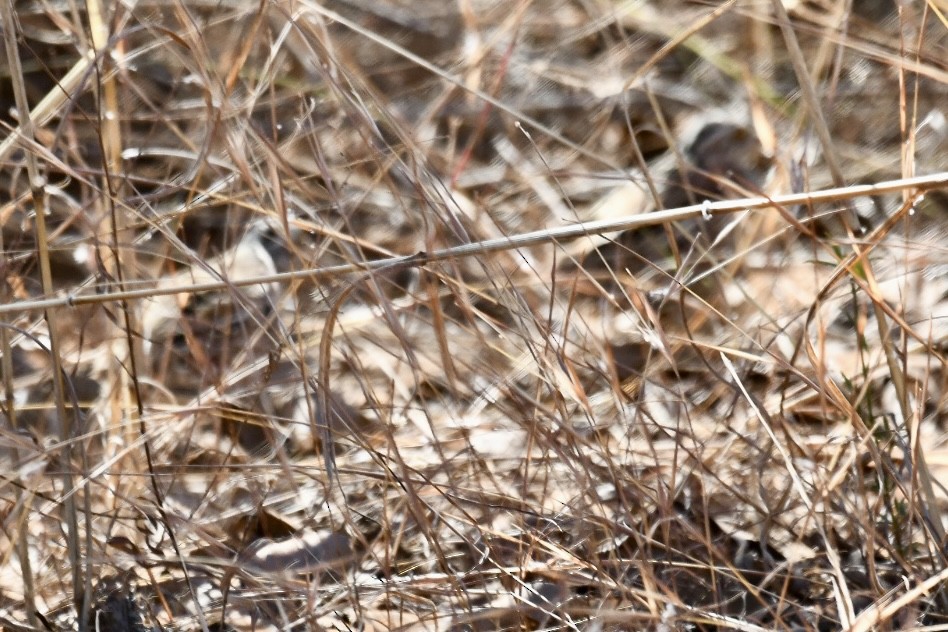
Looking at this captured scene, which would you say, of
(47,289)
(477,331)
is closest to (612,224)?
(477,331)

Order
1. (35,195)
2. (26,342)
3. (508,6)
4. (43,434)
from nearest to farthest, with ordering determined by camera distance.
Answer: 1. (35,195)
2. (43,434)
3. (26,342)
4. (508,6)

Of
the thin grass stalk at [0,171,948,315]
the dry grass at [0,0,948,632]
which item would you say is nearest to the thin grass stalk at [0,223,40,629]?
the dry grass at [0,0,948,632]

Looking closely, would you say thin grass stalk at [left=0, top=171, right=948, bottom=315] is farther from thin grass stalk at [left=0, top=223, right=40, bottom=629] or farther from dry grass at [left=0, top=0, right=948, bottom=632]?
thin grass stalk at [left=0, top=223, right=40, bottom=629]

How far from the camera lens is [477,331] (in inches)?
41.3

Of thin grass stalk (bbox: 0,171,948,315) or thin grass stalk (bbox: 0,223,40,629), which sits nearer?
thin grass stalk (bbox: 0,171,948,315)

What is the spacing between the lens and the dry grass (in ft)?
3.37

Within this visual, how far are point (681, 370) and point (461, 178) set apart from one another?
0.62 meters

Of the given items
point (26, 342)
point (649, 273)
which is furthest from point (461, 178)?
point (26, 342)

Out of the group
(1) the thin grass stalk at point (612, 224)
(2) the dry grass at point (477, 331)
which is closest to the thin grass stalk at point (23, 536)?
(2) the dry grass at point (477, 331)

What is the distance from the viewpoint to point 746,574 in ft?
3.91

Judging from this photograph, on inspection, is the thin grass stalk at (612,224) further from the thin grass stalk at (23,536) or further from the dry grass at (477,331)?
the thin grass stalk at (23,536)

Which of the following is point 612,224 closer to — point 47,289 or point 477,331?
point 477,331

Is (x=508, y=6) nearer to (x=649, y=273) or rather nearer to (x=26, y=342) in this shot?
(x=649, y=273)

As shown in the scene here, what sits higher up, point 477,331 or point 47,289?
point 47,289
